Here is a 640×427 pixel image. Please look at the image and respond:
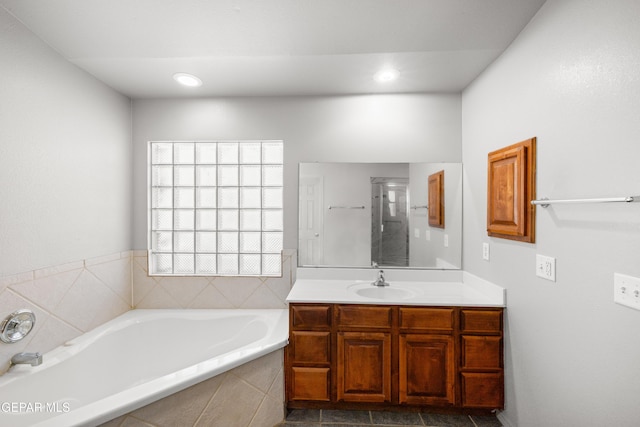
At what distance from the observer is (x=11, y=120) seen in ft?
5.26

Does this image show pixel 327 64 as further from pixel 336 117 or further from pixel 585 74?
pixel 585 74

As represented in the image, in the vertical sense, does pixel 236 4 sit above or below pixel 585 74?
above

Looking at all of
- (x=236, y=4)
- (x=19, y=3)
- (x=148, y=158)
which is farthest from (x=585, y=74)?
(x=148, y=158)

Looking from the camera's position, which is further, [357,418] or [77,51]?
[357,418]

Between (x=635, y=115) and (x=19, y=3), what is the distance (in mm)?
2711

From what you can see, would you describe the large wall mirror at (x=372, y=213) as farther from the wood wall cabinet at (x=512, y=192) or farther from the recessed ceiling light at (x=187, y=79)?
the recessed ceiling light at (x=187, y=79)

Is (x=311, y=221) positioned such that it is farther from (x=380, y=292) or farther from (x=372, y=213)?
(x=380, y=292)

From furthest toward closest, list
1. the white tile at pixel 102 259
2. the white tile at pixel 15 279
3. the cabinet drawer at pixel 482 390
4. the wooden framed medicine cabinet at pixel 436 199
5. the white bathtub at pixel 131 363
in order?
the wooden framed medicine cabinet at pixel 436 199 → the white tile at pixel 102 259 → the cabinet drawer at pixel 482 390 → the white tile at pixel 15 279 → the white bathtub at pixel 131 363

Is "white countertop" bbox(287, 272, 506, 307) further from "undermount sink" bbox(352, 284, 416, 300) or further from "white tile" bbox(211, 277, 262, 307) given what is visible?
"white tile" bbox(211, 277, 262, 307)

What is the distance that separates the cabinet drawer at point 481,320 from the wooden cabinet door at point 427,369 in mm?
140

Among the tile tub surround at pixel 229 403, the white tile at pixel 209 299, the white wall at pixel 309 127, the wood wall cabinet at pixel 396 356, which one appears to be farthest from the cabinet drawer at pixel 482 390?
the white tile at pixel 209 299

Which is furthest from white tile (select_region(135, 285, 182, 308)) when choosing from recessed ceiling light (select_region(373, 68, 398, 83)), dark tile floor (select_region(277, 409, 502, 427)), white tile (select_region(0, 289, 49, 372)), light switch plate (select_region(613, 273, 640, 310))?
light switch plate (select_region(613, 273, 640, 310))

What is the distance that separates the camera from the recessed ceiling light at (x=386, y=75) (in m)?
2.14

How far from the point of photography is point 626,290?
3.60 feet
